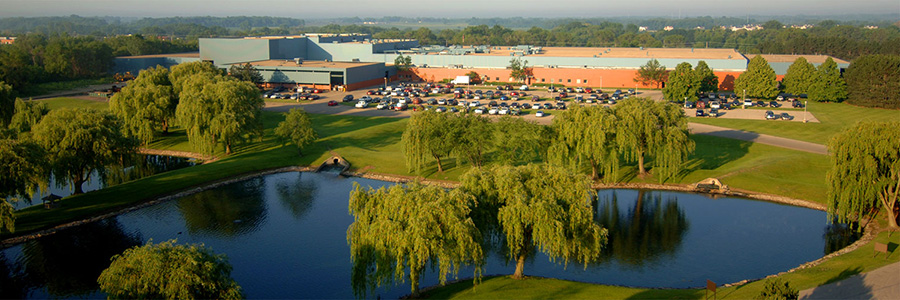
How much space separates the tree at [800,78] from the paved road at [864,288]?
54.7m

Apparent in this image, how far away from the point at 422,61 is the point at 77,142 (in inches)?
2587

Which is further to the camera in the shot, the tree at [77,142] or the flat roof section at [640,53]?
the flat roof section at [640,53]

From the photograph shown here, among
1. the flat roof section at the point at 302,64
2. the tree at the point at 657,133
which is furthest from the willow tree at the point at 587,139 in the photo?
the flat roof section at the point at 302,64

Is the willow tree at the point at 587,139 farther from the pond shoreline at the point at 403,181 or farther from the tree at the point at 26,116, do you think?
the tree at the point at 26,116

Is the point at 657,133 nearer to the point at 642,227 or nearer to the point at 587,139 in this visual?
the point at 587,139

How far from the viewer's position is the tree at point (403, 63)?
93750 millimetres

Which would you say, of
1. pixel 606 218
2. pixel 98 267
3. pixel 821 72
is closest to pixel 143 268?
pixel 98 267

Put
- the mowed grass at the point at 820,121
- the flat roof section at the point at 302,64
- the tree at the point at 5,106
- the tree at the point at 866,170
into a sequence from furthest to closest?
the flat roof section at the point at 302,64
the mowed grass at the point at 820,121
the tree at the point at 5,106
the tree at the point at 866,170

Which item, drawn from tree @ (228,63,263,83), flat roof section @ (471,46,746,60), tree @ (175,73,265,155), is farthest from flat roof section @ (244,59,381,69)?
tree @ (175,73,265,155)

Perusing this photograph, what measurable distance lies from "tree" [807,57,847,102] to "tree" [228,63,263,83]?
6695cm

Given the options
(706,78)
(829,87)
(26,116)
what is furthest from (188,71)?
(829,87)

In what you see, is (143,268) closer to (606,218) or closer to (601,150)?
(606,218)

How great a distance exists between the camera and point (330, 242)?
30.8 meters

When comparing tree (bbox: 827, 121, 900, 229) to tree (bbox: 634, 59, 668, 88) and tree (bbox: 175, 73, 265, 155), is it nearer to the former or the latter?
tree (bbox: 175, 73, 265, 155)
